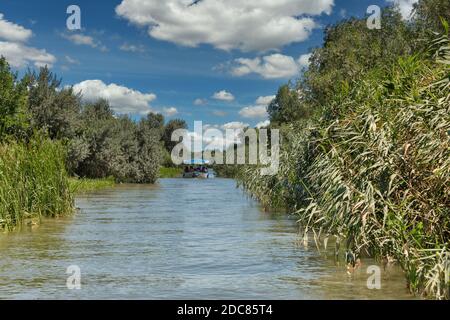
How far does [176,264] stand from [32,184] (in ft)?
25.0

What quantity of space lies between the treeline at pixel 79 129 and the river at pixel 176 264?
16.4m

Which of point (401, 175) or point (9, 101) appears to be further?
point (9, 101)

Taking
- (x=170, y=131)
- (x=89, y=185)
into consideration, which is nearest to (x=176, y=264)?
(x=89, y=185)

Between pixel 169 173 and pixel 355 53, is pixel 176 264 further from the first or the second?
pixel 169 173

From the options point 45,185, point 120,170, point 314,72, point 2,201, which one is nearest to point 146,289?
point 2,201

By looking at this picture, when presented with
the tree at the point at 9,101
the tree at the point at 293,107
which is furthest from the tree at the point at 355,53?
the tree at the point at 9,101

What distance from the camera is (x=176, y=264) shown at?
37.1 feet

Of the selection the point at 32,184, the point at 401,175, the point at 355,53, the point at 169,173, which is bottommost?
the point at 169,173

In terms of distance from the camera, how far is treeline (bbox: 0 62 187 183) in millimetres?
34906

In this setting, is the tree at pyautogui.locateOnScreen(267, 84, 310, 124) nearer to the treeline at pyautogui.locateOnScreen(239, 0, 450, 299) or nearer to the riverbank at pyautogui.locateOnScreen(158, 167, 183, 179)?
the riverbank at pyautogui.locateOnScreen(158, 167, 183, 179)

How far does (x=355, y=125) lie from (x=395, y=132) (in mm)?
1242

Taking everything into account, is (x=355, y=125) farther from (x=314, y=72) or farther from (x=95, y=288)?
(x=314, y=72)

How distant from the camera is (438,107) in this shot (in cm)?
916

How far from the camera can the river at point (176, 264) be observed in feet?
29.0
